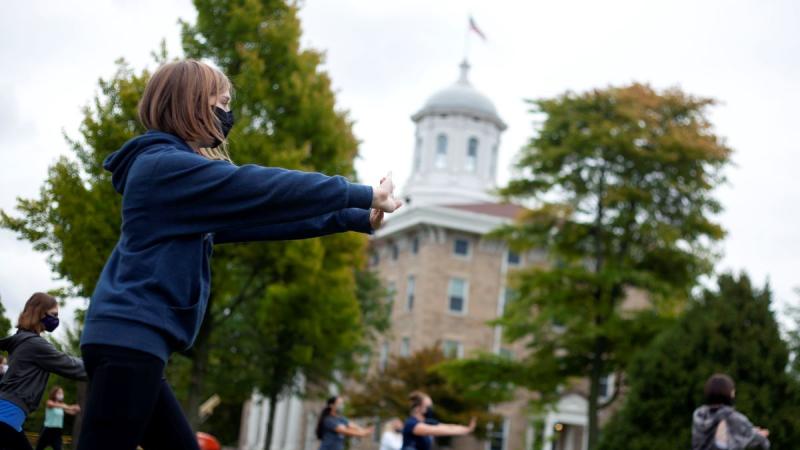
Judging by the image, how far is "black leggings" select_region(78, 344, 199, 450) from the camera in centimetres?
331

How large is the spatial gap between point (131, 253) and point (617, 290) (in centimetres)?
3263

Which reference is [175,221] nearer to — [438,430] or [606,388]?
[438,430]

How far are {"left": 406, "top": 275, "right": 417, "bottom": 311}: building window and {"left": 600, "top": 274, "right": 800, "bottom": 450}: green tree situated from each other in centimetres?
3631

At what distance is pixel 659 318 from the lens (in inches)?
1314

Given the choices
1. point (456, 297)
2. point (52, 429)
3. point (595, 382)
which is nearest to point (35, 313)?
point (52, 429)

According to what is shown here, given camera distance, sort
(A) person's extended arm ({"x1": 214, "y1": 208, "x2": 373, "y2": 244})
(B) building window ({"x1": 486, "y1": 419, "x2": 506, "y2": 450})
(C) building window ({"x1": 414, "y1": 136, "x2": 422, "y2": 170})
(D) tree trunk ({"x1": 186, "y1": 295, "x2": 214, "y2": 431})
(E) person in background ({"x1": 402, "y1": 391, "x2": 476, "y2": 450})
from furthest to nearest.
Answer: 1. (C) building window ({"x1": 414, "y1": 136, "x2": 422, "y2": 170})
2. (B) building window ({"x1": 486, "y1": 419, "x2": 506, "y2": 450})
3. (D) tree trunk ({"x1": 186, "y1": 295, "x2": 214, "y2": 431})
4. (E) person in background ({"x1": 402, "y1": 391, "x2": 476, "y2": 450})
5. (A) person's extended arm ({"x1": 214, "y1": 208, "x2": 373, "y2": 244})

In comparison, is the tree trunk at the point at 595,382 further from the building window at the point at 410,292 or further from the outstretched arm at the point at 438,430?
the building window at the point at 410,292

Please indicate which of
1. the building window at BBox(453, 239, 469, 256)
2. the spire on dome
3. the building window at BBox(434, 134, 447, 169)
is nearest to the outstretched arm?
the building window at BBox(453, 239, 469, 256)

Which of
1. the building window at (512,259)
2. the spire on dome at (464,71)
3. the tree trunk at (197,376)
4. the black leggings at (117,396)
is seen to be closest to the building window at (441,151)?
the spire on dome at (464,71)

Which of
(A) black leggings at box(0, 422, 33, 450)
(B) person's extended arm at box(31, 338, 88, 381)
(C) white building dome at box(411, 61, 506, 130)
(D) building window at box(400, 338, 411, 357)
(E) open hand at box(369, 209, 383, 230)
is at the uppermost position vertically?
(C) white building dome at box(411, 61, 506, 130)

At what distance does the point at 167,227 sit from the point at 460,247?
58.1 m

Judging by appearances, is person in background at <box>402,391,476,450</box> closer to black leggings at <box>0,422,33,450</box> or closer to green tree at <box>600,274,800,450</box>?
black leggings at <box>0,422,33,450</box>

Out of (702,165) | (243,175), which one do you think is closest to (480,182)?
(702,165)

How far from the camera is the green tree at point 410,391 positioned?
48438 mm
